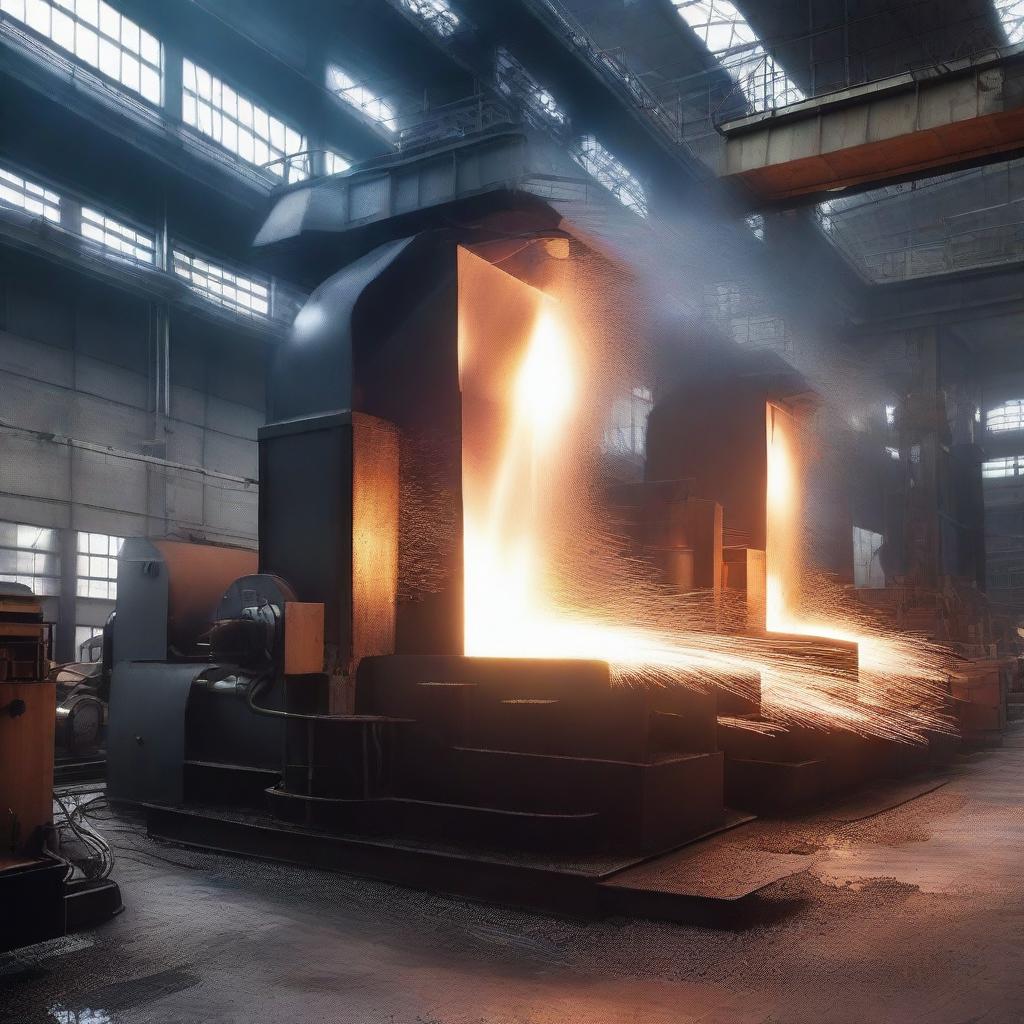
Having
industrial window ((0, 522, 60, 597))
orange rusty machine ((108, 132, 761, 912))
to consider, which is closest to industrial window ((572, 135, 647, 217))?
orange rusty machine ((108, 132, 761, 912))

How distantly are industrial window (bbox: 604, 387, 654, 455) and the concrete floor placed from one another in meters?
6.85

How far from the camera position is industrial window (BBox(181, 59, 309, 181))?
14398 mm

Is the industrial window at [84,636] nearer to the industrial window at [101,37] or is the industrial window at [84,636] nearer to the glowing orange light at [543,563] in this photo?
the industrial window at [101,37]

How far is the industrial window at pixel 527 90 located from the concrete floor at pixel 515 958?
9.39 meters

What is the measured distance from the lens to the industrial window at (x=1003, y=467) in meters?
26.3

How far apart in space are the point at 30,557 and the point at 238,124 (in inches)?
286

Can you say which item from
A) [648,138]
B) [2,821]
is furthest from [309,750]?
[648,138]

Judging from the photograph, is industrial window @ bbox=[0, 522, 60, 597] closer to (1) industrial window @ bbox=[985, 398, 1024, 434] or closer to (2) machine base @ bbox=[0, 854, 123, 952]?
(2) machine base @ bbox=[0, 854, 123, 952]

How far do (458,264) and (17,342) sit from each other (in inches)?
378

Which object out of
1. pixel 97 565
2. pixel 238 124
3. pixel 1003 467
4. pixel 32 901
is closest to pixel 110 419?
pixel 97 565

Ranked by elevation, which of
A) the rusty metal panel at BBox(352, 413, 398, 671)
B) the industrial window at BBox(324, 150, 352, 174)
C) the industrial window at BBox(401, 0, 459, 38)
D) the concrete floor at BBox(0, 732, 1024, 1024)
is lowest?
the concrete floor at BBox(0, 732, 1024, 1024)

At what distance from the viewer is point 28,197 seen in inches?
506

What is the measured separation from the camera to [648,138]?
11.2 m

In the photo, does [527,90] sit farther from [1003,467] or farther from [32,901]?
[1003,467]
